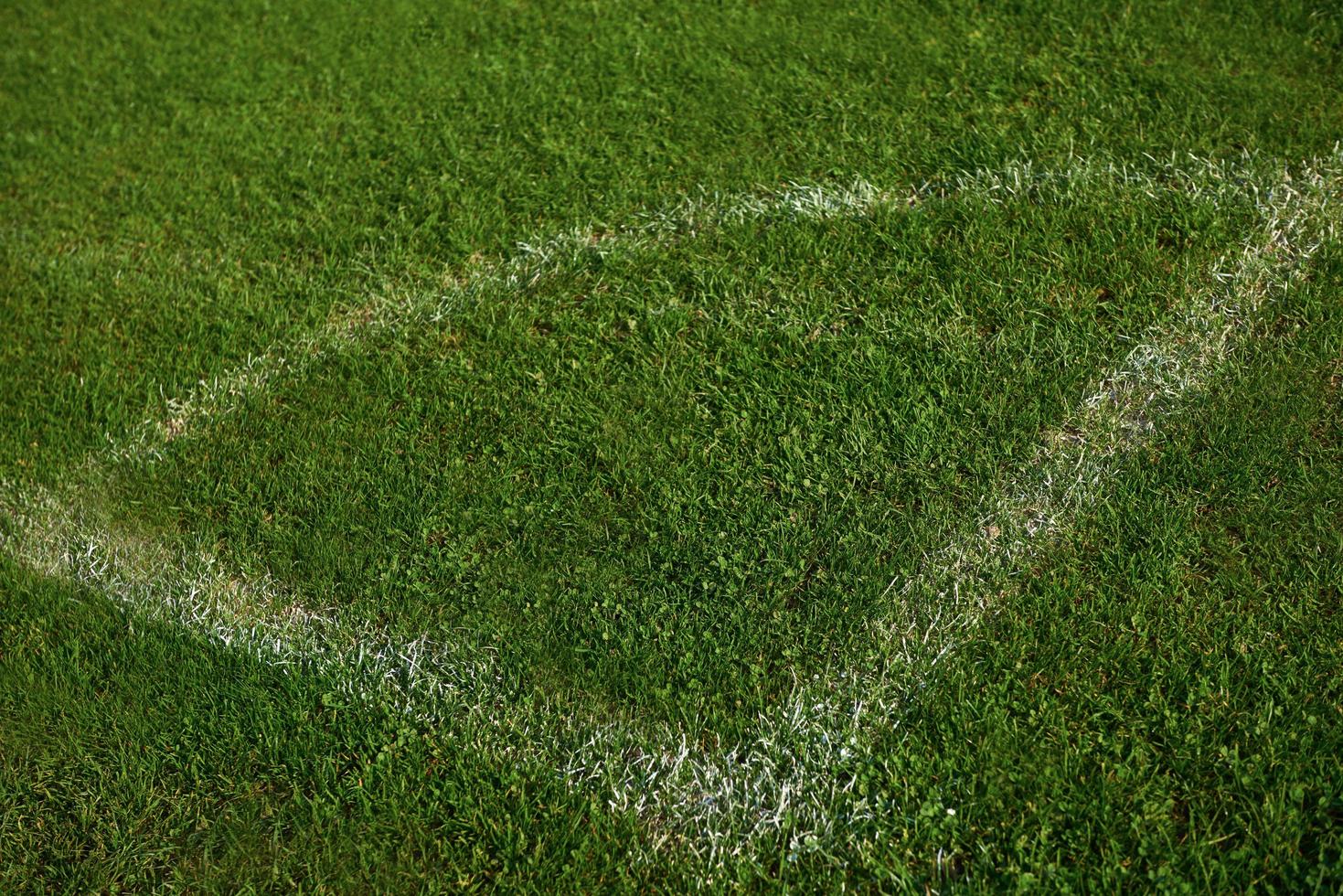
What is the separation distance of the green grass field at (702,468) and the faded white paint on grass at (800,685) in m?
0.01

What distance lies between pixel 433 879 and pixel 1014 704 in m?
1.36

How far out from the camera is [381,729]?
2.53m

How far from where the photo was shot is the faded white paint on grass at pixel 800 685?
235 centimetres

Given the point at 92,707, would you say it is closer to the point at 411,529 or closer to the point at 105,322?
the point at 411,529

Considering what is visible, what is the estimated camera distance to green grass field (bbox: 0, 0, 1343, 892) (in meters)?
2.31

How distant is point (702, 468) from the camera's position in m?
2.96

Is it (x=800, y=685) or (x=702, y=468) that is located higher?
(x=702, y=468)

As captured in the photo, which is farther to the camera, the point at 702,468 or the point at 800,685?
the point at 702,468

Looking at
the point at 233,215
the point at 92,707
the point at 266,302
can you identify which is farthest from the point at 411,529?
the point at 233,215

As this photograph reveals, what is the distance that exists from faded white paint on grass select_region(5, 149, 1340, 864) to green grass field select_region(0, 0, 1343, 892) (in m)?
0.01

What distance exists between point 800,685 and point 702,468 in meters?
0.73

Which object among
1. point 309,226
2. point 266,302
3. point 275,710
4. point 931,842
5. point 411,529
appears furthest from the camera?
point 309,226

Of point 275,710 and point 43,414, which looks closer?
point 275,710

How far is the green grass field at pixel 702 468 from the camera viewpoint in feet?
7.57
